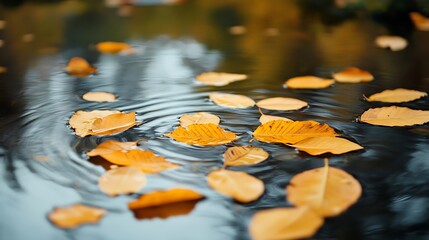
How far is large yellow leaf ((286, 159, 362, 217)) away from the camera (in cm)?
65

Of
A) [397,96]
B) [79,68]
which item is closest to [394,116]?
[397,96]

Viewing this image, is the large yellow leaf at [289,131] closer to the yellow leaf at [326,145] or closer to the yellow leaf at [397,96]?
the yellow leaf at [326,145]

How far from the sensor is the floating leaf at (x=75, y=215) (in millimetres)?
625

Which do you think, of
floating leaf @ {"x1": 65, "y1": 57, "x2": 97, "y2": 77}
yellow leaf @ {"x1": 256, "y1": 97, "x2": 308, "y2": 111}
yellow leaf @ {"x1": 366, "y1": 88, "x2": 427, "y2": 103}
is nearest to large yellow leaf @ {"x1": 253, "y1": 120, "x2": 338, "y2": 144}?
yellow leaf @ {"x1": 256, "y1": 97, "x2": 308, "y2": 111}

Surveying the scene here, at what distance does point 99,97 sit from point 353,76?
0.57m

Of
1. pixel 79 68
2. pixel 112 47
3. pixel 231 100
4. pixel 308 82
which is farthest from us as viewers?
pixel 112 47

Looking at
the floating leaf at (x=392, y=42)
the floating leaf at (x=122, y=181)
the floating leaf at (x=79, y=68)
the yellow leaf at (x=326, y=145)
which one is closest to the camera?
the floating leaf at (x=122, y=181)

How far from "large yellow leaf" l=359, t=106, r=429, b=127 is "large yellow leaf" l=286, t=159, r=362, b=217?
236mm

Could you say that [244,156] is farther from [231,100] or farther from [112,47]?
[112,47]

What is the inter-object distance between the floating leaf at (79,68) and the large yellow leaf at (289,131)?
57cm

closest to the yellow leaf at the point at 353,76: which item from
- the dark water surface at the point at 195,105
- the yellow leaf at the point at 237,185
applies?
the dark water surface at the point at 195,105

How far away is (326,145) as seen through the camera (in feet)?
2.65

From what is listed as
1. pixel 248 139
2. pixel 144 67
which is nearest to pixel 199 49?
pixel 144 67

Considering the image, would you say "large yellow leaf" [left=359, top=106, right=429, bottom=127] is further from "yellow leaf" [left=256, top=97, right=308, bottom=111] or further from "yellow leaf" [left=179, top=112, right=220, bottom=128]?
"yellow leaf" [left=179, top=112, right=220, bottom=128]
